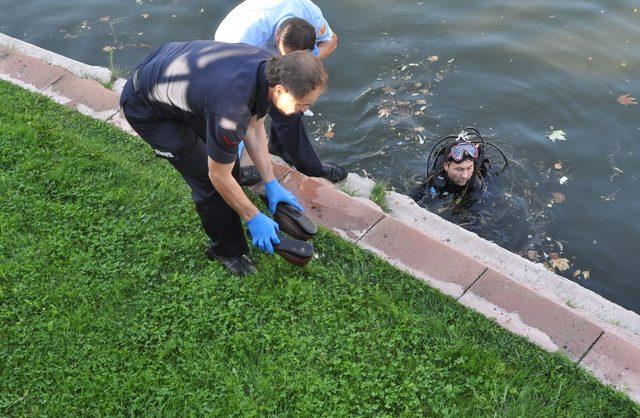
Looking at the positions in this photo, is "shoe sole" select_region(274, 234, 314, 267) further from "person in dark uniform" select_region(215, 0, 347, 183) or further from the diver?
the diver

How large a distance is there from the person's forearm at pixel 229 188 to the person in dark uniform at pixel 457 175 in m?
2.65

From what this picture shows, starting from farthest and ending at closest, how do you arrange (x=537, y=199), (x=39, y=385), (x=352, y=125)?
(x=352, y=125)
(x=537, y=199)
(x=39, y=385)

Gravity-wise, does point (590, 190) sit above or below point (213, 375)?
below

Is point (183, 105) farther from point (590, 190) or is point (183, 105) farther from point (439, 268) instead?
point (590, 190)

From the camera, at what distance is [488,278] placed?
4500 millimetres

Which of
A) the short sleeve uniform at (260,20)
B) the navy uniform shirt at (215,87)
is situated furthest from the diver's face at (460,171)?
the navy uniform shirt at (215,87)

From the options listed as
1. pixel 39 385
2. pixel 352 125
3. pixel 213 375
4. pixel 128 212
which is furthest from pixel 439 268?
pixel 352 125

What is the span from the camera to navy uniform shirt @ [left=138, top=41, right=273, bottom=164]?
11.0 ft

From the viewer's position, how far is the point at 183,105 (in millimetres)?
Answer: 3602

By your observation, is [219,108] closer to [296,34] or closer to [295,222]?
[295,222]

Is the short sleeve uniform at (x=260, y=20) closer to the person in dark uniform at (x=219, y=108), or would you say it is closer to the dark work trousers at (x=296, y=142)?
the dark work trousers at (x=296, y=142)

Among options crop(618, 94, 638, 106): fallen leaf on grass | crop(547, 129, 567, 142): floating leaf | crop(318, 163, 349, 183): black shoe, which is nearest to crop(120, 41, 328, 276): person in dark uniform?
crop(318, 163, 349, 183): black shoe

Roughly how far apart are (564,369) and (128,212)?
332cm

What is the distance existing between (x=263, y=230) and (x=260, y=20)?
5.99 ft
